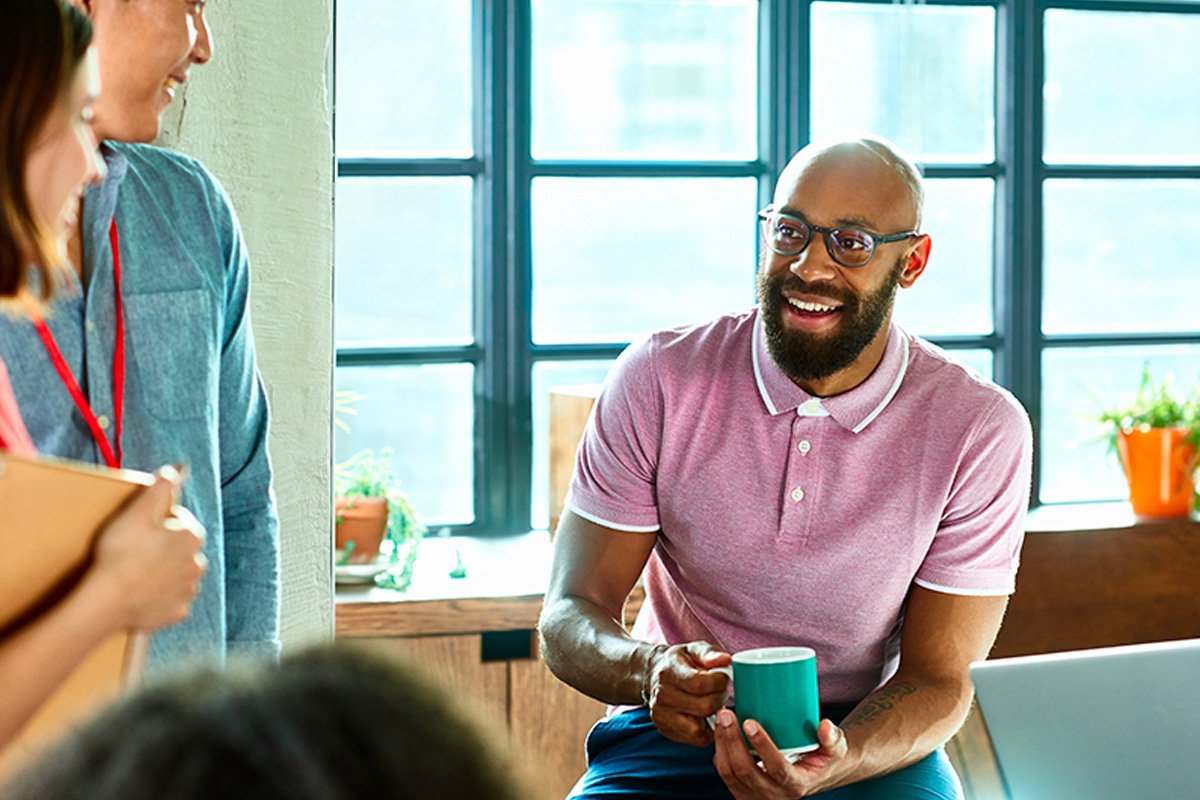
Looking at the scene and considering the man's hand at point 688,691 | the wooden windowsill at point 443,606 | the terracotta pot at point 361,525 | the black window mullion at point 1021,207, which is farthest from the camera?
the black window mullion at point 1021,207

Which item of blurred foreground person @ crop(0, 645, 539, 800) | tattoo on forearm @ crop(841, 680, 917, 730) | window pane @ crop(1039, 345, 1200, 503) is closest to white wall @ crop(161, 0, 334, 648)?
tattoo on forearm @ crop(841, 680, 917, 730)

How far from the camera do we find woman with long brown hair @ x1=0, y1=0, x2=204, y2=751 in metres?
0.88

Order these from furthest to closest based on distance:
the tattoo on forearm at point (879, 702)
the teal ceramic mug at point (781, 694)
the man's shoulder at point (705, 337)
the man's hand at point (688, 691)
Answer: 1. the man's shoulder at point (705, 337)
2. the tattoo on forearm at point (879, 702)
3. the man's hand at point (688, 691)
4. the teal ceramic mug at point (781, 694)

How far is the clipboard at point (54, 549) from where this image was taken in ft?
2.84

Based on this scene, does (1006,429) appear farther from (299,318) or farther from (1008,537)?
(299,318)

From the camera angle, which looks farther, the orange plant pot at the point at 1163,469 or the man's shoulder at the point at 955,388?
the orange plant pot at the point at 1163,469

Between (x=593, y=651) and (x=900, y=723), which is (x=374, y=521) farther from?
(x=900, y=723)

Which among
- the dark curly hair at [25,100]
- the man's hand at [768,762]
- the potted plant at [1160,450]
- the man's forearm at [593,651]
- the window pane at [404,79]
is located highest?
the window pane at [404,79]

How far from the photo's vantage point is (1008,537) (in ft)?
6.84

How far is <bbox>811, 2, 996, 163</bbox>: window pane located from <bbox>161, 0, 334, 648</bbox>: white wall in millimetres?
1771

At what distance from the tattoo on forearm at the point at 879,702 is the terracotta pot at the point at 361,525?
4.51 feet

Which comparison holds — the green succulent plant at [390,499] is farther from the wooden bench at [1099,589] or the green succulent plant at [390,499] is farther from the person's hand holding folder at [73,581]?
the person's hand holding folder at [73,581]

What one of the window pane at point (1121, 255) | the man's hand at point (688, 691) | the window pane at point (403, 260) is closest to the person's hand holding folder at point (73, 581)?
the man's hand at point (688, 691)

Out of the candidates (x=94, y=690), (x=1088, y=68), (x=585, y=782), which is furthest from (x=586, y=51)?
(x=94, y=690)
